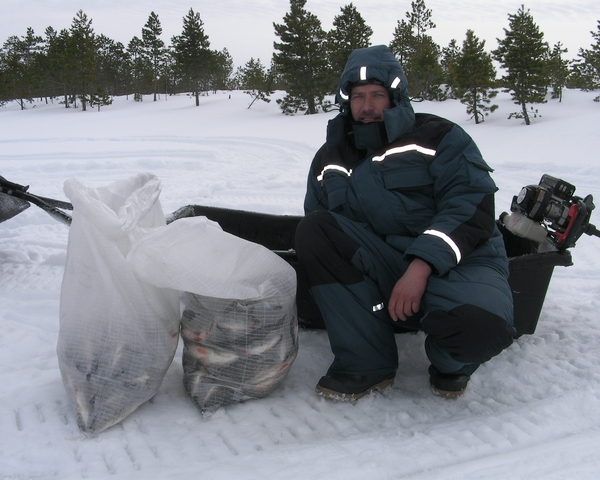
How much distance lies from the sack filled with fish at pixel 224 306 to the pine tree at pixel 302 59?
844 inches

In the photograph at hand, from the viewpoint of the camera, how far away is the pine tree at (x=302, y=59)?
22.5m

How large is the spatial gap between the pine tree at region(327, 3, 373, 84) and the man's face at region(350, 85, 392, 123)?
825 inches

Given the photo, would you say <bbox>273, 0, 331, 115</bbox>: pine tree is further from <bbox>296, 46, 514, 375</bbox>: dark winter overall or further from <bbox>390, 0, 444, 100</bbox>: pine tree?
<bbox>296, 46, 514, 375</bbox>: dark winter overall

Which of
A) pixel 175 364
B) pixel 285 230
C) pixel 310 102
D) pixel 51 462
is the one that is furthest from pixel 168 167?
pixel 310 102

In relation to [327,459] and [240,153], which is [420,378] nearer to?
[327,459]

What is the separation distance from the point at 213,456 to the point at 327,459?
385 millimetres

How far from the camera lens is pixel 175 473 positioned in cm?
162

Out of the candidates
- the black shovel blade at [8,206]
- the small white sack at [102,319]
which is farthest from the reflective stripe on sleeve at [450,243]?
the black shovel blade at [8,206]

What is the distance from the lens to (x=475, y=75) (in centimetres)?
1684

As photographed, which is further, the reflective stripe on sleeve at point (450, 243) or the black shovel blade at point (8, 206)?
the black shovel blade at point (8, 206)

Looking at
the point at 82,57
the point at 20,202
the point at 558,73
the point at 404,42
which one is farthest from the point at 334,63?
the point at 20,202

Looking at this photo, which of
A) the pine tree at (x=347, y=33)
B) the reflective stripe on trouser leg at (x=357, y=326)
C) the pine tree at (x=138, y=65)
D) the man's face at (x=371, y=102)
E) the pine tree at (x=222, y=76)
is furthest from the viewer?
the pine tree at (x=222, y=76)

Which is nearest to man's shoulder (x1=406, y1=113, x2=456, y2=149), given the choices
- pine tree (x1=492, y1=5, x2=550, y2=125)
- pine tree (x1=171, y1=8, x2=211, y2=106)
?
pine tree (x1=492, y1=5, x2=550, y2=125)

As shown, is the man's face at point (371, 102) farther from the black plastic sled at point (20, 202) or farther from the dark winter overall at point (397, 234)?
the black plastic sled at point (20, 202)
